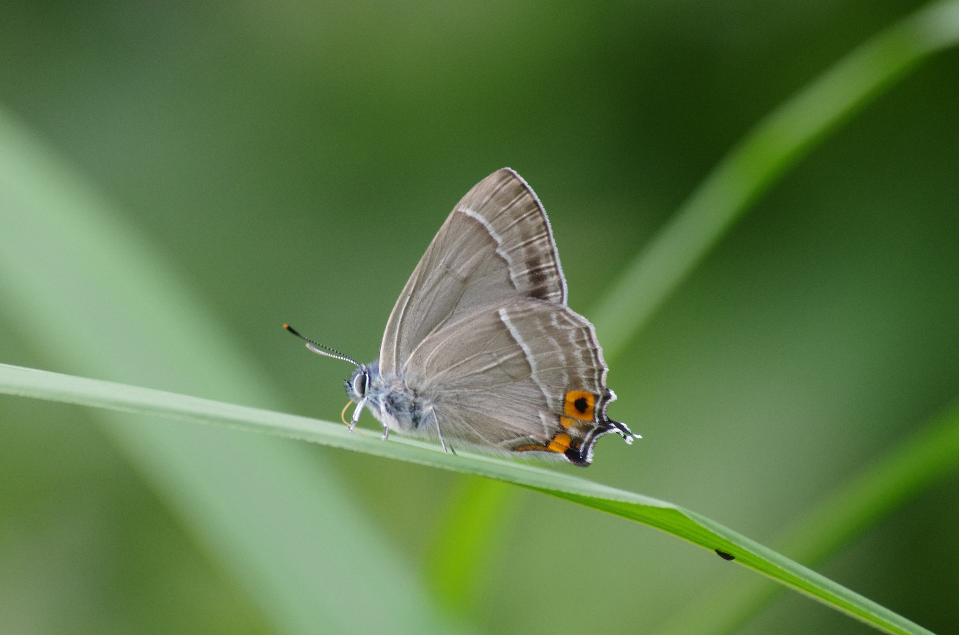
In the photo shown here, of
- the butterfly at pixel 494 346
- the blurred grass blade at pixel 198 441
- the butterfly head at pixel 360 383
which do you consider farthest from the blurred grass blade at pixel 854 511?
the butterfly head at pixel 360 383

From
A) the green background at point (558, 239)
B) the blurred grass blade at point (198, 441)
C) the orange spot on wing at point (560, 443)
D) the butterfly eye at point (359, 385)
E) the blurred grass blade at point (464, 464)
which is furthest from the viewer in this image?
the green background at point (558, 239)

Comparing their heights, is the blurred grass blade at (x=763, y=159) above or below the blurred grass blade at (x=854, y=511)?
above

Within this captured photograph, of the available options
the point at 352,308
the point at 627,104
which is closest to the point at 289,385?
the point at 352,308

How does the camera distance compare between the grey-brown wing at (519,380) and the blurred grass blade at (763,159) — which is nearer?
the grey-brown wing at (519,380)

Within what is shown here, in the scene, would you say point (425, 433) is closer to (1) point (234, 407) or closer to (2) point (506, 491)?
(2) point (506, 491)

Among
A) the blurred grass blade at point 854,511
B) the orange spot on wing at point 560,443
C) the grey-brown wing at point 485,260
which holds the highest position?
the grey-brown wing at point 485,260

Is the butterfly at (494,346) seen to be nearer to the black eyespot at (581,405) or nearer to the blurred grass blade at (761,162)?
the black eyespot at (581,405)

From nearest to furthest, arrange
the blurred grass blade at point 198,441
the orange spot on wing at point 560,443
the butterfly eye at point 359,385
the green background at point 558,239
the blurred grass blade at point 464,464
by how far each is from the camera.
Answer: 1. the blurred grass blade at point 464,464
2. the blurred grass blade at point 198,441
3. the orange spot on wing at point 560,443
4. the butterfly eye at point 359,385
5. the green background at point 558,239
